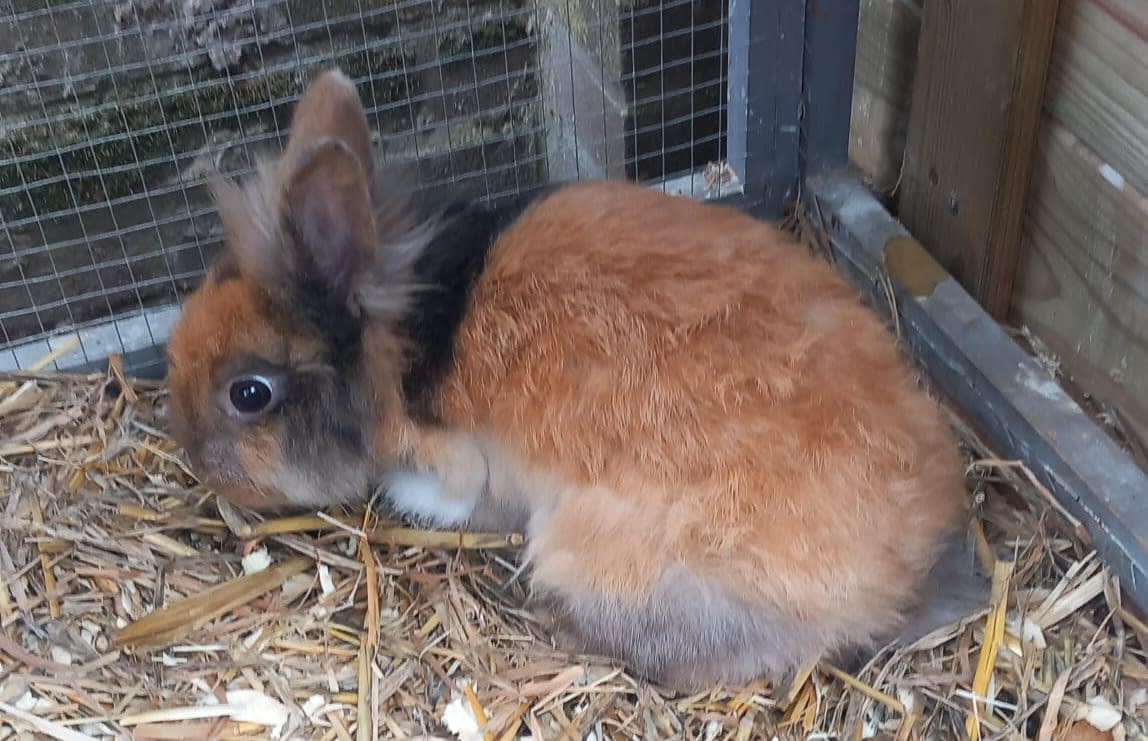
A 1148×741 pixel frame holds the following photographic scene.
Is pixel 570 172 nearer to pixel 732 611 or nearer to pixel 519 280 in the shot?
pixel 519 280

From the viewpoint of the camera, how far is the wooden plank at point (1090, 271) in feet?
6.89

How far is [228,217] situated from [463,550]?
717 millimetres

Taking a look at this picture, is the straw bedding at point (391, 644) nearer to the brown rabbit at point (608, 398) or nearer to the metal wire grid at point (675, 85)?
the brown rabbit at point (608, 398)

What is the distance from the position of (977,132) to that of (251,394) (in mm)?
1491

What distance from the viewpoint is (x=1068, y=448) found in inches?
81.4

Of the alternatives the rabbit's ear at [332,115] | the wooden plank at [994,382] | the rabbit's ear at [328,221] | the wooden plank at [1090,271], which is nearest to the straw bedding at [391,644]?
the wooden plank at [994,382]

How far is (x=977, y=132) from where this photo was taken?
2.38 meters

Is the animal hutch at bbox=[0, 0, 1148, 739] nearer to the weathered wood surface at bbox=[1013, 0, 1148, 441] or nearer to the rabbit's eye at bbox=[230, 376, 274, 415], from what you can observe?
the weathered wood surface at bbox=[1013, 0, 1148, 441]

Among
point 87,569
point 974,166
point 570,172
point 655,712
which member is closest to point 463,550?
point 655,712

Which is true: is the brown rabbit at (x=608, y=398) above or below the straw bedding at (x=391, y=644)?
above

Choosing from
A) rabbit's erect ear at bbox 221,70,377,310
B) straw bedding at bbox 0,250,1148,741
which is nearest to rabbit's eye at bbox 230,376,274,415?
rabbit's erect ear at bbox 221,70,377,310

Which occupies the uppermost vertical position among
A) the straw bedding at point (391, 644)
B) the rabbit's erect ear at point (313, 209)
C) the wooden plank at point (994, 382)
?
the rabbit's erect ear at point (313, 209)

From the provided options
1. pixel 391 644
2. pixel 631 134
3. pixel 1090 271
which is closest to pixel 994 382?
pixel 1090 271

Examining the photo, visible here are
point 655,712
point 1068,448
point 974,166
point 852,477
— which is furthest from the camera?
point 974,166
